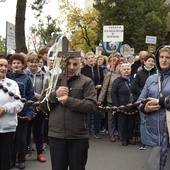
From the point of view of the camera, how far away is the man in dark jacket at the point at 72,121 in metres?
4.38

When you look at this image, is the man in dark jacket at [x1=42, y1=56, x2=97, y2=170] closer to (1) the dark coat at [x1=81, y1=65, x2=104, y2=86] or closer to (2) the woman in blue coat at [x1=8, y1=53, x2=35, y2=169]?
(2) the woman in blue coat at [x1=8, y1=53, x2=35, y2=169]

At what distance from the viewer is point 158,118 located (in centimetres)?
436

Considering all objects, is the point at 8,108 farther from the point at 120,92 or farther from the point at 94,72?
the point at 94,72

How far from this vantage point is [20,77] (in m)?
6.30

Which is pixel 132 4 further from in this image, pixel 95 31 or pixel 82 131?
pixel 82 131

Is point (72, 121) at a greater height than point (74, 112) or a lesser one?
lesser

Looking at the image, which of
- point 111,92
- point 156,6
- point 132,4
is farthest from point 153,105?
point 156,6

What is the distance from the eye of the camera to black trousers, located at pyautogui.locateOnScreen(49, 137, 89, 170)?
445cm

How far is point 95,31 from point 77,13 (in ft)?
9.55

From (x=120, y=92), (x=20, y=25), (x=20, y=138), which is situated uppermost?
(x=20, y=25)

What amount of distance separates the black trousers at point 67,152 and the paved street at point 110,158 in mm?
2376

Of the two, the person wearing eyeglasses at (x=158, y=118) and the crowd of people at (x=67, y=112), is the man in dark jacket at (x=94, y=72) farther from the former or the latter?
the person wearing eyeglasses at (x=158, y=118)

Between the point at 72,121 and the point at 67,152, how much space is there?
392 millimetres

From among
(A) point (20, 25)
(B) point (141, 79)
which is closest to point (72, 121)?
(B) point (141, 79)
